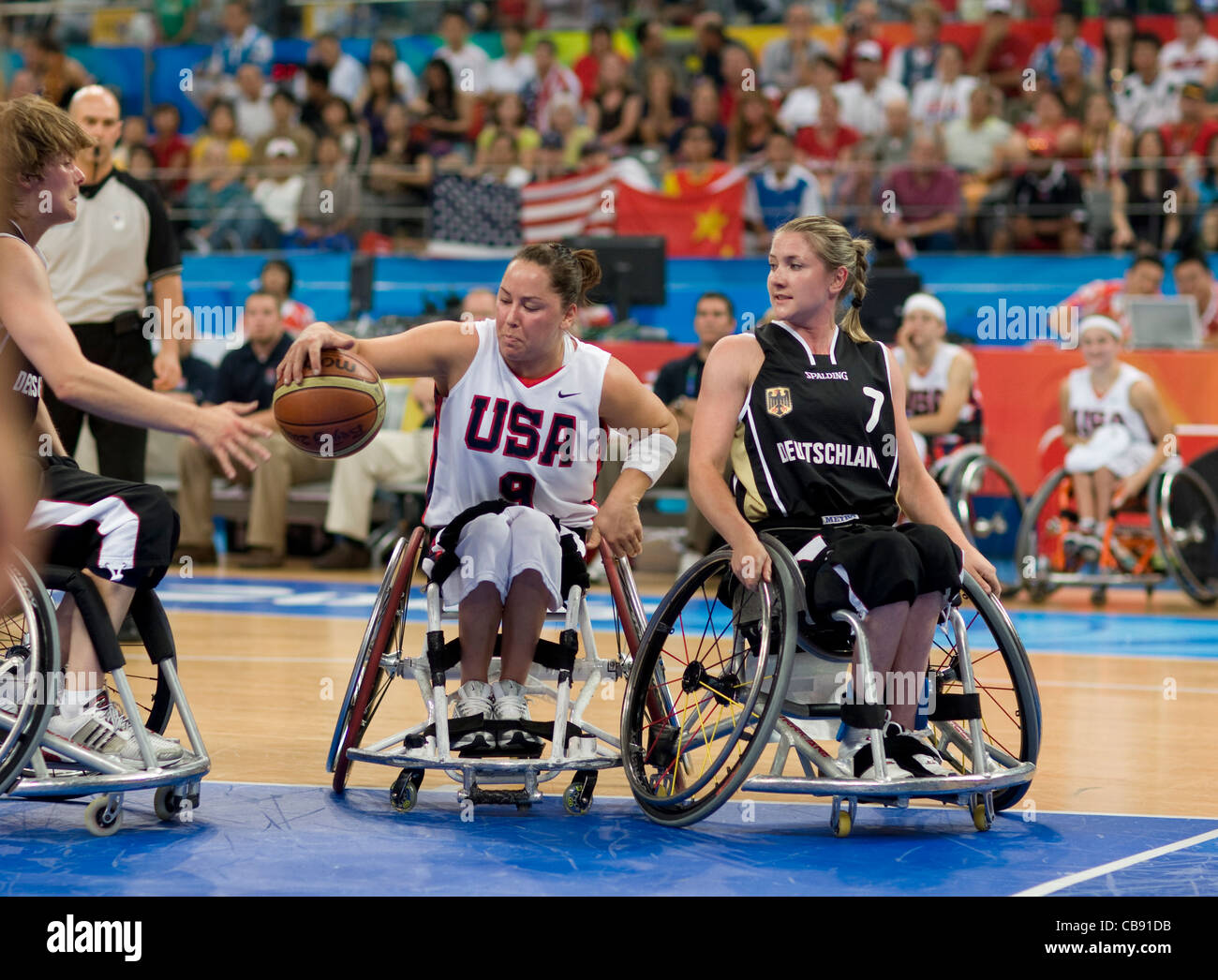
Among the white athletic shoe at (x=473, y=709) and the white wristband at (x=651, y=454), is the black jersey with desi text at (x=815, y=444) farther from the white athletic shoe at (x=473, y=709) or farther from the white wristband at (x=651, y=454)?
the white athletic shoe at (x=473, y=709)

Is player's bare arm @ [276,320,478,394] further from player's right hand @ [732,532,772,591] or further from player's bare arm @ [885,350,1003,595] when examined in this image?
player's bare arm @ [885,350,1003,595]

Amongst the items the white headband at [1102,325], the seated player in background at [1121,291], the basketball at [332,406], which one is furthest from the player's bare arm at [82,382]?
the seated player in background at [1121,291]

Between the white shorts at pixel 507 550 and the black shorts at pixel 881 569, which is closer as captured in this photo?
the black shorts at pixel 881 569

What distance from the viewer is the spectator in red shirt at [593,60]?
1366 cm

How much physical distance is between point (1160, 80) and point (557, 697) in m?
9.43

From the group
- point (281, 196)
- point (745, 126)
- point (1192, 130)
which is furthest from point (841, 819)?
point (281, 196)

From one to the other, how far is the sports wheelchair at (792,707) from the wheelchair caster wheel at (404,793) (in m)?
0.52

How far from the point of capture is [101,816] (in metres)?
3.50

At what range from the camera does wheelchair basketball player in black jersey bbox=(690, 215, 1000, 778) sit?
139 inches

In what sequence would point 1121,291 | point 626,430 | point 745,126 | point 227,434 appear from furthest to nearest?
point 745,126
point 1121,291
point 626,430
point 227,434

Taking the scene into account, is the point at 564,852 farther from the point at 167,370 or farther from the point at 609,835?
the point at 167,370

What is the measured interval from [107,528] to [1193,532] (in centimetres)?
595

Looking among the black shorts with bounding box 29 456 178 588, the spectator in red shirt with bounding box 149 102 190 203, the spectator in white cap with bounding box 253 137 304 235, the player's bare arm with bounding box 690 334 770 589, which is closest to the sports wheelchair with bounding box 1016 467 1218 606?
the player's bare arm with bounding box 690 334 770 589

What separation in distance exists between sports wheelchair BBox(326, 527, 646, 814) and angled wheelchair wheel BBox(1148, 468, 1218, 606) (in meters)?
4.62
